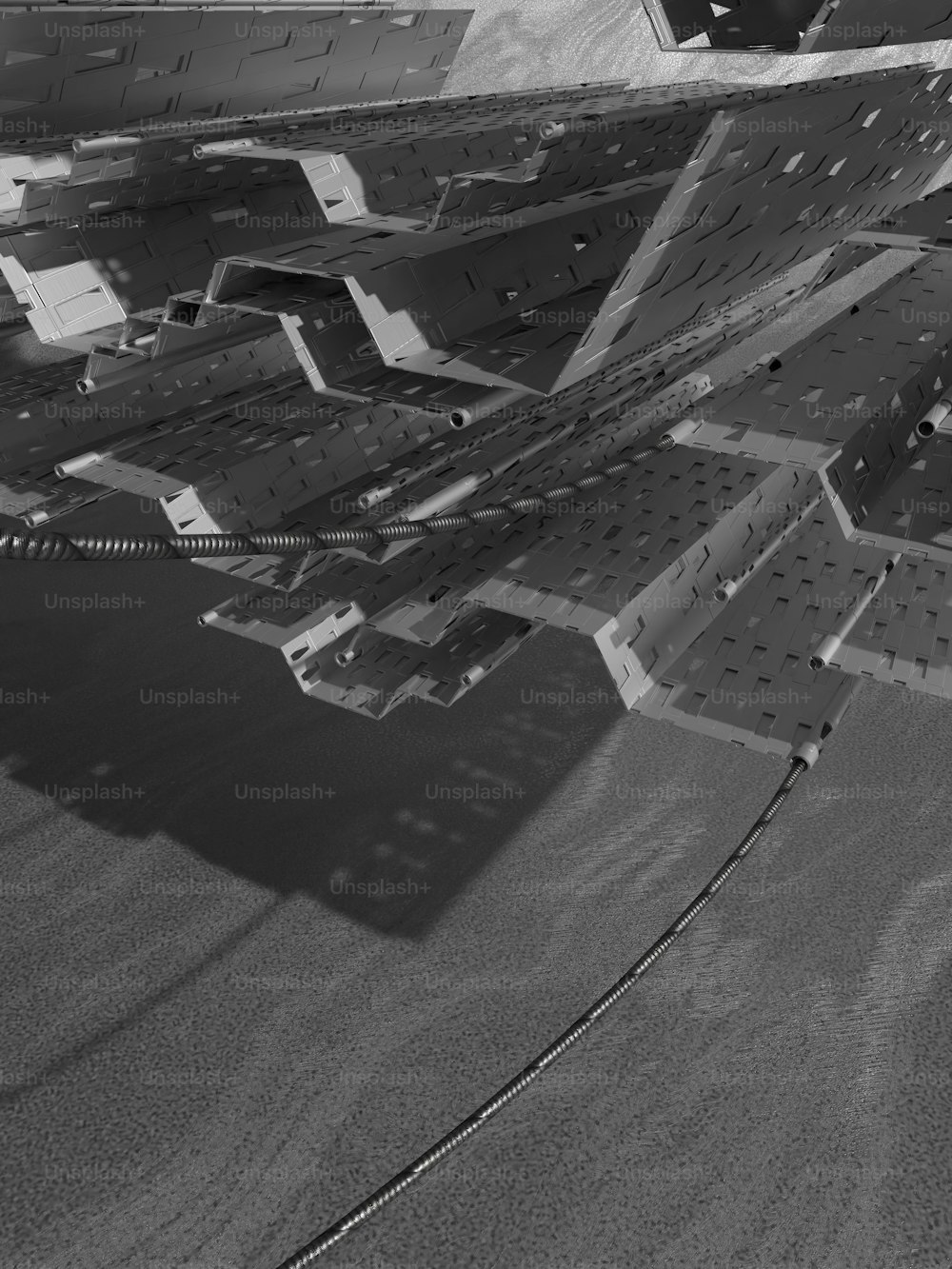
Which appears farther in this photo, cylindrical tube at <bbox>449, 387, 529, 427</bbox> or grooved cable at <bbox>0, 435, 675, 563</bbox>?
cylindrical tube at <bbox>449, 387, 529, 427</bbox>

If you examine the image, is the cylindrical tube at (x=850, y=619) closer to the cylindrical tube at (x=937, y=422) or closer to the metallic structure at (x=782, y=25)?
the cylindrical tube at (x=937, y=422)

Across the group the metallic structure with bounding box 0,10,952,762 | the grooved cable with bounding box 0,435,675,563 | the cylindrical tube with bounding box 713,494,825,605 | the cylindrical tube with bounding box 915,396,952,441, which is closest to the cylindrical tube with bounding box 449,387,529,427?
the metallic structure with bounding box 0,10,952,762

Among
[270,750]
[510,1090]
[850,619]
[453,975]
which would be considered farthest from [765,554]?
[270,750]

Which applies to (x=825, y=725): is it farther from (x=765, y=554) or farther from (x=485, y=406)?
(x=485, y=406)

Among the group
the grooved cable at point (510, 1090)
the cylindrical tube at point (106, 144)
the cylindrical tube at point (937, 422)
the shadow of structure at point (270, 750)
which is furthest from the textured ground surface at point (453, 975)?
the cylindrical tube at point (106, 144)

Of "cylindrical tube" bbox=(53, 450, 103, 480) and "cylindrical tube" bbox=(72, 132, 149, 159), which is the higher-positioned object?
"cylindrical tube" bbox=(72, 132, 149, 159)

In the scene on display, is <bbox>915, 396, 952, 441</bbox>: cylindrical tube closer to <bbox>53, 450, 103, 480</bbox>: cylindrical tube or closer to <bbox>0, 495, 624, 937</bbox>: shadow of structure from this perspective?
<bbox>53, 450, 103, 480</bbox>: cylindrical tube
